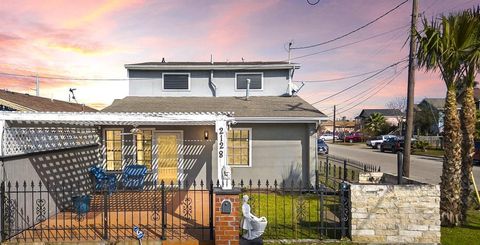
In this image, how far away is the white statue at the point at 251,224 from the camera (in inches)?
243

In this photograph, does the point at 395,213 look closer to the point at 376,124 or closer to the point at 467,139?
→ the point at 467,139

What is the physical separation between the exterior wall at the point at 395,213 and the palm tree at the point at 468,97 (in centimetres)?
201

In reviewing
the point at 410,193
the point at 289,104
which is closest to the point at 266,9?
the point at 289,104

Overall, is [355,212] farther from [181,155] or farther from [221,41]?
[221,41]

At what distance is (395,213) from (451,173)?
236 cm

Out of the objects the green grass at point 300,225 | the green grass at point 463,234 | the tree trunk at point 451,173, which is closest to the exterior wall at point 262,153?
the green grass at point 300,225

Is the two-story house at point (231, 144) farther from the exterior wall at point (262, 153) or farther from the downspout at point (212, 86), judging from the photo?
the downspout at point (212, 86)

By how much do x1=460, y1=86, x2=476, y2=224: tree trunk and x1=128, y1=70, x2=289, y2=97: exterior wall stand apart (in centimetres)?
874

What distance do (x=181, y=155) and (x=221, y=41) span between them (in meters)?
7.54

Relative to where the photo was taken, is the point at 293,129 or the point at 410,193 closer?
the point at 410,193

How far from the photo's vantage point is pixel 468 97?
27.5 ft

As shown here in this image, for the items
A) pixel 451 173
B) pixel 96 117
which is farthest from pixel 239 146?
pixel 451 173

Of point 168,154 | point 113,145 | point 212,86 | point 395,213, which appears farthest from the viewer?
point 212,86

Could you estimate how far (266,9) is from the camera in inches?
522
